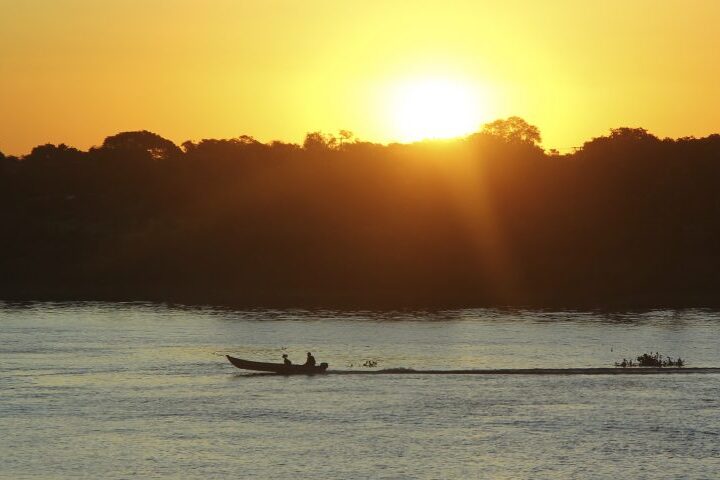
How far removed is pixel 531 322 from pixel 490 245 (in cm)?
6580

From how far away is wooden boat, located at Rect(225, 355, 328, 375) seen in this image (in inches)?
3622

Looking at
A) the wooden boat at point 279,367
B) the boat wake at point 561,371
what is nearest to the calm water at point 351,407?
the wooden boat at point 279,367

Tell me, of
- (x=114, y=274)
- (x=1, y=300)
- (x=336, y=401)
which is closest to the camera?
(x=336, y=401)

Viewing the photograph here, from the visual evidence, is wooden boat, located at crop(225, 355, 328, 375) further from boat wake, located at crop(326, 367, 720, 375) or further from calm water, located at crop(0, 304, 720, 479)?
boat wake, located at crop(326, 367, 720, 375)

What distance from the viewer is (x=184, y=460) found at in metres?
66.1

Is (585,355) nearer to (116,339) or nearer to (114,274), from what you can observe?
(116,339)

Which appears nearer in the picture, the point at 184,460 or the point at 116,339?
the point at 184,460

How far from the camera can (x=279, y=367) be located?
9269 cm

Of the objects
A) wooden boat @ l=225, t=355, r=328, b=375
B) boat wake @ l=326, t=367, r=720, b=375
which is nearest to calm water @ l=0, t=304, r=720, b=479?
wooden boat @ l=225, t=355, r=328, b=375

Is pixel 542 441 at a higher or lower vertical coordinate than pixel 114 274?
lower

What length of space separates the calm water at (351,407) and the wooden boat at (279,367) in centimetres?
80

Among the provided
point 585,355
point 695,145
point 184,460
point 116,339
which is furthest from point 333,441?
point 695,145

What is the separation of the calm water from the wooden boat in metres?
0.80

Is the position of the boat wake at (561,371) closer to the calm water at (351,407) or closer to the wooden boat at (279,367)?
the wooden boat at (279,367)
